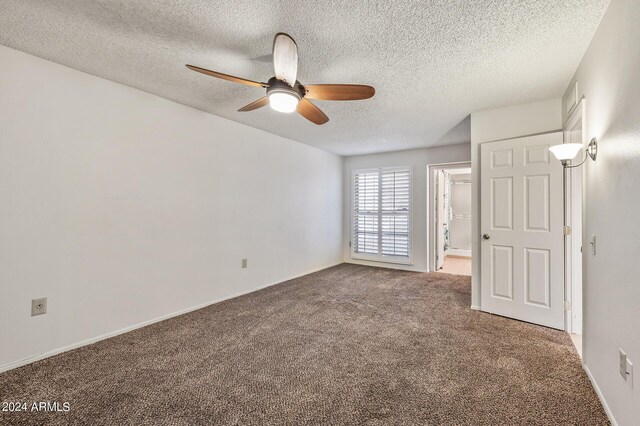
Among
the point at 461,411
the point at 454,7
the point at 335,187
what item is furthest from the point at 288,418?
the point at 335,187

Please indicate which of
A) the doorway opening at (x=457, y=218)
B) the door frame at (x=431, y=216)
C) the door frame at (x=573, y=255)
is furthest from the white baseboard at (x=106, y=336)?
the doorway opening at (x=457, y=218)

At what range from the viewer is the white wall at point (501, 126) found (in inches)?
117

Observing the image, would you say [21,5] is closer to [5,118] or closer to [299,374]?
[5,118]

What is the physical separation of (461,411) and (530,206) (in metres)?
2.26

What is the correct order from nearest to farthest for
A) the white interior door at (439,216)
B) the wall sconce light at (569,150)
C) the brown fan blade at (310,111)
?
the wall sconce light at (569,150), the brown fan blade at (310,111), the white interior door at (439,216)

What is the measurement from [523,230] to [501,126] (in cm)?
120

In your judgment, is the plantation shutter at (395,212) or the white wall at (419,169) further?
the plantation shutter at (395,212)

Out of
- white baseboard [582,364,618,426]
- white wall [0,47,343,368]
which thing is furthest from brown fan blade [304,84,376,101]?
white baseboard [582,364,618,426]

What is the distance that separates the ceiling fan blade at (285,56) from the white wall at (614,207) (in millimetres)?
1688

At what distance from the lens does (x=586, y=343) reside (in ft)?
6.87

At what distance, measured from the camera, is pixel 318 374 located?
205 cm

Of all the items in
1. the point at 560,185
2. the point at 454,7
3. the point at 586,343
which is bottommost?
the point at 586,343

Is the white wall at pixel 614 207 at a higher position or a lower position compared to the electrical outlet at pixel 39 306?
higher

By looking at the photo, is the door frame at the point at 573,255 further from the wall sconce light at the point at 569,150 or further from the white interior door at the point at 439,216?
the white interior door at the point at 439,216
